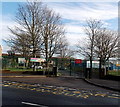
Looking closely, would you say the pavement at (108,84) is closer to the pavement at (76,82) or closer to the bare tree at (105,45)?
the pavement at (76,82)

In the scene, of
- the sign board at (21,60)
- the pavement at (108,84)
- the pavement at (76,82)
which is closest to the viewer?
the pavement at (108,84)

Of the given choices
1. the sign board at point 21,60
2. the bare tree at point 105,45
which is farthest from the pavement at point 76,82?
the bare tree at point 105,45

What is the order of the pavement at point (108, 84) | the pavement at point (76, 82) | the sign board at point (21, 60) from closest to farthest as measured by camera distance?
1. the pavement at point (108, 84)
2. the pavement at point (76, 82)
3. the sign board at point (21, 60)

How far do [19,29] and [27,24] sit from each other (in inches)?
66.8

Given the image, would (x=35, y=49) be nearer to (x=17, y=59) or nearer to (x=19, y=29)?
(x=19, y=29)

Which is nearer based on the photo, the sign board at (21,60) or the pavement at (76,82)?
the pavement at (76,82)

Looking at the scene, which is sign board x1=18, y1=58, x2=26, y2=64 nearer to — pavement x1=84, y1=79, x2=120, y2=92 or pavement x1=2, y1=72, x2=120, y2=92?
pavement x1=2, y1=72, x2=120, y2=92

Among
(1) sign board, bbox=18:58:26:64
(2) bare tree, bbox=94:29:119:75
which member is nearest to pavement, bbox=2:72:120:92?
(1) sign board, bbox=18:58:26:64

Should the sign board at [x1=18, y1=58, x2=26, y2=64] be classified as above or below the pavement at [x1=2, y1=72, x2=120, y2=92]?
above

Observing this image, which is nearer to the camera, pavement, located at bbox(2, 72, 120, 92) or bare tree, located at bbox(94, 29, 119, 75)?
pavement, located at bbox(2, 72, 120, 92)

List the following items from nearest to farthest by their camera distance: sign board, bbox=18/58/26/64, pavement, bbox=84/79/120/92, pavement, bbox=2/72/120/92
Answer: pavement, bbox=84/79/120/92 < pavement, bbox=2/72/120/92 < sign board, bbox=18/58/26/64

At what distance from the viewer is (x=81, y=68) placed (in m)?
23.1

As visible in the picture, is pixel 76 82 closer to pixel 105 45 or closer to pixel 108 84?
pixel 108 84

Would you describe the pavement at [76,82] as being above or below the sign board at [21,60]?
below
